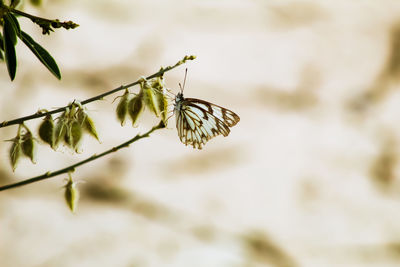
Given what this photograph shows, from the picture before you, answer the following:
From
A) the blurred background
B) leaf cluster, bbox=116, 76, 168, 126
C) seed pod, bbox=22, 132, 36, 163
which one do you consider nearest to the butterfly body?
leaf cluster, bbox=116, 76, 168, 126

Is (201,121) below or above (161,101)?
above

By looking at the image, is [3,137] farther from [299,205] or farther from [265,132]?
[299,205]

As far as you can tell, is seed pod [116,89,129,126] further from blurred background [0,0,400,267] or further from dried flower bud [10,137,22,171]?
blurred background [0,0,400,267]

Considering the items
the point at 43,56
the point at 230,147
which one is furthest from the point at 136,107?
the point at 230,147

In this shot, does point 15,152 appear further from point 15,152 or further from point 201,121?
point 201,121

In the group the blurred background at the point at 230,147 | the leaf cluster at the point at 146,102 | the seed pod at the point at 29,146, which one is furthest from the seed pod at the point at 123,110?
the blurred background at the point at 230,147

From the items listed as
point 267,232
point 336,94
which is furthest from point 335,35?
point 267,232
